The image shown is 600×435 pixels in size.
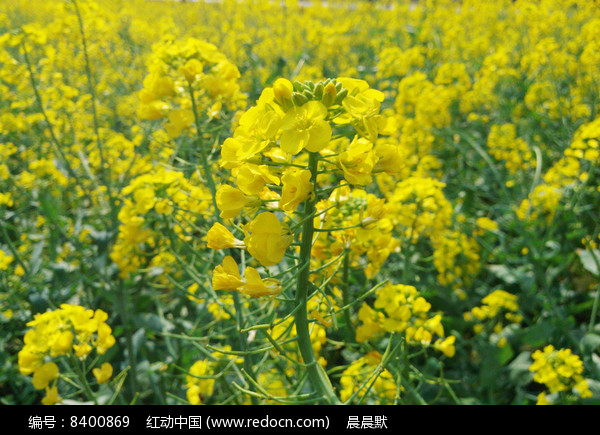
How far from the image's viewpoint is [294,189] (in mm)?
928

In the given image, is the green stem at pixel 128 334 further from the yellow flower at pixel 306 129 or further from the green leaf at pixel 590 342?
the green leaf at pixel 590 342

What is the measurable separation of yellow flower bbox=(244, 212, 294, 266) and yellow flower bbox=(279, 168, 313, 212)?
0.05 m

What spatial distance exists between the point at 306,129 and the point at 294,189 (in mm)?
122

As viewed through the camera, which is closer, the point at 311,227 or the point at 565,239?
the point at 311,227

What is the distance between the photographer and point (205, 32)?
671 centimetres

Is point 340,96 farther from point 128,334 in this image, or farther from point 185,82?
point 128,334

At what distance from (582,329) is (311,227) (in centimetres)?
207

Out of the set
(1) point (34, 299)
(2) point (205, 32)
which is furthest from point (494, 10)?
(1) point (34, 299)

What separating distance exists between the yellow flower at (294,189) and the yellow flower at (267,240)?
0.05m

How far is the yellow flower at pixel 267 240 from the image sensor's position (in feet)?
3.09

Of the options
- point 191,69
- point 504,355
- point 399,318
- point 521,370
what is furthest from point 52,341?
point 521,370

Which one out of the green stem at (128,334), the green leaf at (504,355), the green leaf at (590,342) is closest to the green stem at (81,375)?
the green stem at (128,334)

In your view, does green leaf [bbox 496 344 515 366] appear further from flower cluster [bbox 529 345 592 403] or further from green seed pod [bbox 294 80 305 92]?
green seed pod [bbox 294 80 305 92]
